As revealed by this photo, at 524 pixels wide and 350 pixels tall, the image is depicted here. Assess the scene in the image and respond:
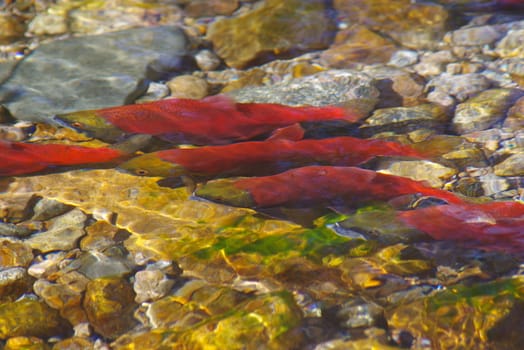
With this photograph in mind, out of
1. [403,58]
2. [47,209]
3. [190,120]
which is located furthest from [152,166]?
[403,58]

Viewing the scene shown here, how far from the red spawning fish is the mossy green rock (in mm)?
1932

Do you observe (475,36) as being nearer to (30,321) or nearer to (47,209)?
(47,209)

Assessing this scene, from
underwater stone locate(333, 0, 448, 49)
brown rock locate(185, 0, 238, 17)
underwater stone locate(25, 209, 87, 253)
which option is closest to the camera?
underwater stone locate(25, 209, 87, 253)

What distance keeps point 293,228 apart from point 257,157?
22.8 inches

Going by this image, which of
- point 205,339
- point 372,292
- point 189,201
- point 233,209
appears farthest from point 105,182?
point 372,292

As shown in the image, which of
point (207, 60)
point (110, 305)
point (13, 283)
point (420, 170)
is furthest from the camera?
point (207, 60)

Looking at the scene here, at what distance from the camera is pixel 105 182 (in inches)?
174

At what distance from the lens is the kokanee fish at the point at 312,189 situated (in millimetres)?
3748

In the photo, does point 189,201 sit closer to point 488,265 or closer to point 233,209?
point 233,209

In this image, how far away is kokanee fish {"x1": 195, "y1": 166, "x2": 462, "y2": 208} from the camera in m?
3.75

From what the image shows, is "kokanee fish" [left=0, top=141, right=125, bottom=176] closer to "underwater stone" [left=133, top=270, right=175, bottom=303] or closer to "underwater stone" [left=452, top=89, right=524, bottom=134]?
"underwater stone" [left=133, top=270, right=175, bottom=303]

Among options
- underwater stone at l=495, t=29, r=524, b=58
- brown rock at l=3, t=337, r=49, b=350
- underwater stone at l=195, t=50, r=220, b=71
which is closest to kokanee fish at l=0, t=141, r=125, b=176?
brown rock at l=3, t=337, r=49, b=350

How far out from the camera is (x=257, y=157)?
422 cm

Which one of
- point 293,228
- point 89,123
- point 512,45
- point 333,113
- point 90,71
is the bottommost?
point 293,228
